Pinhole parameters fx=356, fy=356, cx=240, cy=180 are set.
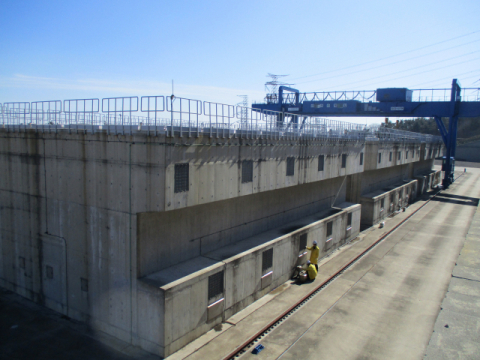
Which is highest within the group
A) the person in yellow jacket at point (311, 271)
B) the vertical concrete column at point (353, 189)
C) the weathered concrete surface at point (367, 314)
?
the vertical concrete column at point (353, 189)

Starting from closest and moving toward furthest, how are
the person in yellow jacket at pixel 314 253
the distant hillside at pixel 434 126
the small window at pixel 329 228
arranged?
the person in yellow jacket at pixel 314 253
the small window at pixel 329 228
the distant hillside at pixel 434 126

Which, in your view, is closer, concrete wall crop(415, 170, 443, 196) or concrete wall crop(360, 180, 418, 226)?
concrete wall crop(360, 180, 418, 226)

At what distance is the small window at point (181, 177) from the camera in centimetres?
956

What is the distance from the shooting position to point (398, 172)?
38281 millimetres

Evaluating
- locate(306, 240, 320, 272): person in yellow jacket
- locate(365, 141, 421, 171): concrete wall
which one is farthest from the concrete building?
locate(365, 141, 421, 171): concrete wall

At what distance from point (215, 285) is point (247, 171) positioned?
397 cm

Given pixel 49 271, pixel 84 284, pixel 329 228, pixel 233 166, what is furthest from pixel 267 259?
pixel 49 271

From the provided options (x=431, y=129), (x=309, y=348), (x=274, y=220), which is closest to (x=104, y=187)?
(x=309, y=348)

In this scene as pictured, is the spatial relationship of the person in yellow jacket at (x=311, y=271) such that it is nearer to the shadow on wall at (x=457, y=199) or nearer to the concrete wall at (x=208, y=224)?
the concrete wall at (x=208, y=224)

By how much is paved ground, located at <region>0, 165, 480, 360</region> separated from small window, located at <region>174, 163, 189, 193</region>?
4.41 metres

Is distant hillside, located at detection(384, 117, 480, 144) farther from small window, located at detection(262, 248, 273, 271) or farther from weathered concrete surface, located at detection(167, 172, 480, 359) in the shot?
small window, located at detection(262, 248, 273, 271)

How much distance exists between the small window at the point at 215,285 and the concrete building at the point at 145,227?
0.11 ft

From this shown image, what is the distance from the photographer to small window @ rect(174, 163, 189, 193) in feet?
31.4

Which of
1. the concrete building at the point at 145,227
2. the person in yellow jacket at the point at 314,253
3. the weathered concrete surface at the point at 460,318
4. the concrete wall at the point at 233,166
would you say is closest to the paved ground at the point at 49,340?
the concrete building at the point at 145,227
